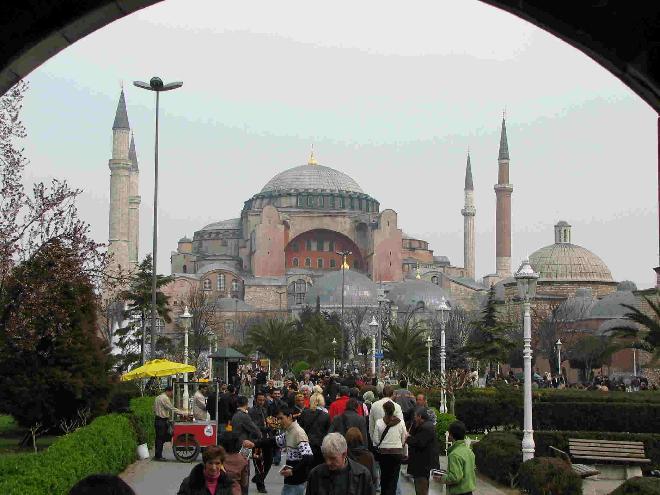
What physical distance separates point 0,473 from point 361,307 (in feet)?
243

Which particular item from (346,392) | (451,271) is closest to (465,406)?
(346,392)

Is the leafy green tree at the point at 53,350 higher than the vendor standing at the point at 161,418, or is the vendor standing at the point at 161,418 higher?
the leafy green tree at the point at 53,350

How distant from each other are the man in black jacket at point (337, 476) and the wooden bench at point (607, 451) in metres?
9.55

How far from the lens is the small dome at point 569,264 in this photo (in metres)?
86.1

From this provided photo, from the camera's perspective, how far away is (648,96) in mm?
3434

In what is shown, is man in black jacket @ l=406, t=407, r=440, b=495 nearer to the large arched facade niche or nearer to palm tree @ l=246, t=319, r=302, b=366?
palm tree @ l=246, t=319, r=302, b=366

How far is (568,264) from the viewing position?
8681cm

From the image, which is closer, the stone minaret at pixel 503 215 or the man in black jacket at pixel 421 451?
the man in black jacket at pixel 421 451

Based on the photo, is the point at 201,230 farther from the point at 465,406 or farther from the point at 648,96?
the point at 648,96

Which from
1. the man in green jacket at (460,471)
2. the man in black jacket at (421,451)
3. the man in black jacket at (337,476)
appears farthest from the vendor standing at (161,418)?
the man in black jacket at (337,476)

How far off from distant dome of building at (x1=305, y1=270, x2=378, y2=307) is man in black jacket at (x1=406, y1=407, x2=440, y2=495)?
7367 centimetres

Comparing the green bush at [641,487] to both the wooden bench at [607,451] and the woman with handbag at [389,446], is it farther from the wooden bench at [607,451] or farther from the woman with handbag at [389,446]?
the wooden bench at [607,451]

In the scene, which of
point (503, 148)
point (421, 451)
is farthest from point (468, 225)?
point (421, 451)

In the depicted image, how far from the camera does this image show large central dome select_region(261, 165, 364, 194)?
102312mm
